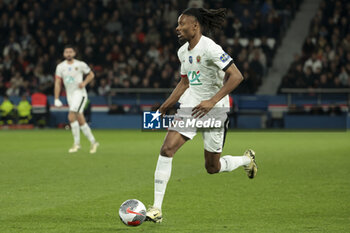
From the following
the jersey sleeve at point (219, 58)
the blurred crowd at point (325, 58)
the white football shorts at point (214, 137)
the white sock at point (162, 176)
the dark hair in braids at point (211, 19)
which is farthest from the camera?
the blurred crowd at point (325, 58)

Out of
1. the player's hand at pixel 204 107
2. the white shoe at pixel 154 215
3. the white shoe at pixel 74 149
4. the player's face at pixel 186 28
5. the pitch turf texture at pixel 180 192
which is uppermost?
the player's face at pixel 186 28

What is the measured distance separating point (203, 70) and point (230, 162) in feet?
4.90

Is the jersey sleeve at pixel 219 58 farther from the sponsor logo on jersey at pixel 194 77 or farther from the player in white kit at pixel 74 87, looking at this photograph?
the player in white kit at pixel 74 87

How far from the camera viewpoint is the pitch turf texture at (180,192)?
617 centimetres

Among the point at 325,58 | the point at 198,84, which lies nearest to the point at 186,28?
the point at 198,84

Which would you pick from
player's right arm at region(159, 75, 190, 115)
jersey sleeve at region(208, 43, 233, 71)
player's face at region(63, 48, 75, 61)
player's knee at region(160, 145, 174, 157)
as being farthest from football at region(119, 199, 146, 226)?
player's face at region(63, 48, 75, 61)

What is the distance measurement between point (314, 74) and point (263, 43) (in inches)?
106

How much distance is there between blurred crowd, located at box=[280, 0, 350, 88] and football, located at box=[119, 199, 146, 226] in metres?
19.4

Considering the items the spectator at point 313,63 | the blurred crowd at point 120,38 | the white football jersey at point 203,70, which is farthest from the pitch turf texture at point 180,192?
the blurred crowd at point 120,38

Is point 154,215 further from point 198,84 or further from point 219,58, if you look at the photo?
point 219,58

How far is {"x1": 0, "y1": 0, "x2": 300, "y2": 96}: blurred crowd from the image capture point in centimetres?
2605

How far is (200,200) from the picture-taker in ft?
25.1

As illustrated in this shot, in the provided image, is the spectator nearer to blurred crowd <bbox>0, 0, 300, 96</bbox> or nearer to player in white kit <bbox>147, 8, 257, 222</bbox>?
blurred crowd <bbox>0, 0, 300, 96</bbox>

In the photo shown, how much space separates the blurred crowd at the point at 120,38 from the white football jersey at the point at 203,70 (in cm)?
1837
